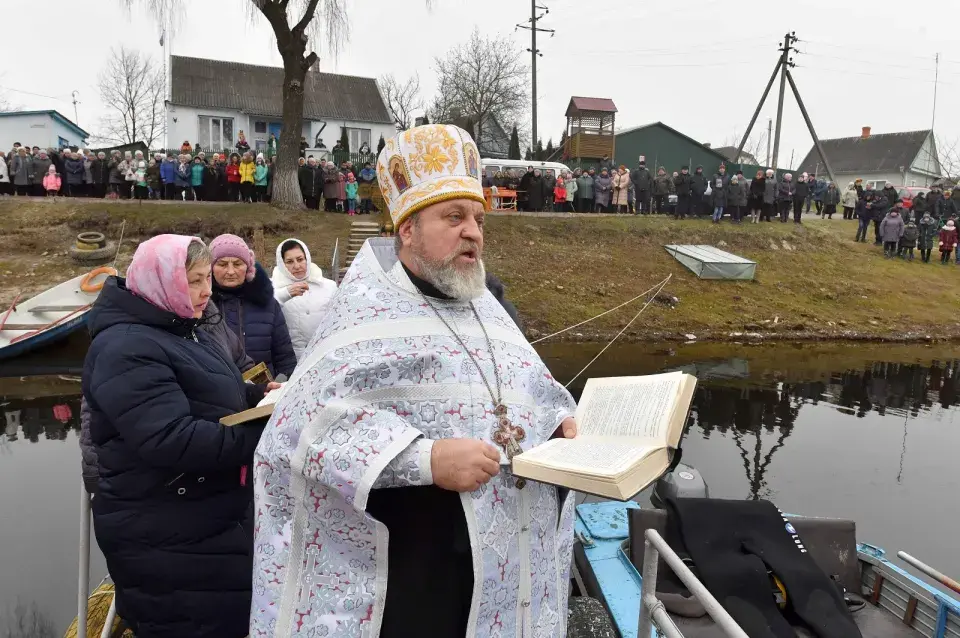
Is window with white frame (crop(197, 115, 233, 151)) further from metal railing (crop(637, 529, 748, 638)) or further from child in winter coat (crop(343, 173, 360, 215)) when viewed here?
metal railing (crop(637, 529, 748, 638))

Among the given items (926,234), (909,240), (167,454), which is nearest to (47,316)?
(167,454)

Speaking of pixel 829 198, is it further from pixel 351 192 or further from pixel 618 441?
pixel 618 441

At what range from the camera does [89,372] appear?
204cm

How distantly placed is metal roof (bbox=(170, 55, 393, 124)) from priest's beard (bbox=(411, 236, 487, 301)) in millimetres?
32610

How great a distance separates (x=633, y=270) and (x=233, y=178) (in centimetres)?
1130

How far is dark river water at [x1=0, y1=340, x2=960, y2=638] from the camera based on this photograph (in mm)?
4434

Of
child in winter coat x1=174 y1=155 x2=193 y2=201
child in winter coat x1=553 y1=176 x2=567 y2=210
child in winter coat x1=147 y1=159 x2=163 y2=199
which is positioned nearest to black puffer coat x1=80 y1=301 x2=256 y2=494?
child in winter coat x1=174 y1=155 x2=193 y2=201

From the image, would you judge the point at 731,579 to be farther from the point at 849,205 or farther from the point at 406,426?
the point at 849,205

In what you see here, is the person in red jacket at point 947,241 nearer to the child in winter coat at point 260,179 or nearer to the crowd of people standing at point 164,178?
the crowd of people standing at point 164,178

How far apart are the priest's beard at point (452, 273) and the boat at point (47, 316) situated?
28.3 feet

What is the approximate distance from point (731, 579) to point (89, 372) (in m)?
2.78

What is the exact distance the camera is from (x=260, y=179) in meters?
17.7

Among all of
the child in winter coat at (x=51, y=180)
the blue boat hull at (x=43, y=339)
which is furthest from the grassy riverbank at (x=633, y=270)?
the blue boat hull at (x=43, y=339)

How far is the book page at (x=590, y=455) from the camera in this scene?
1.32 metres
